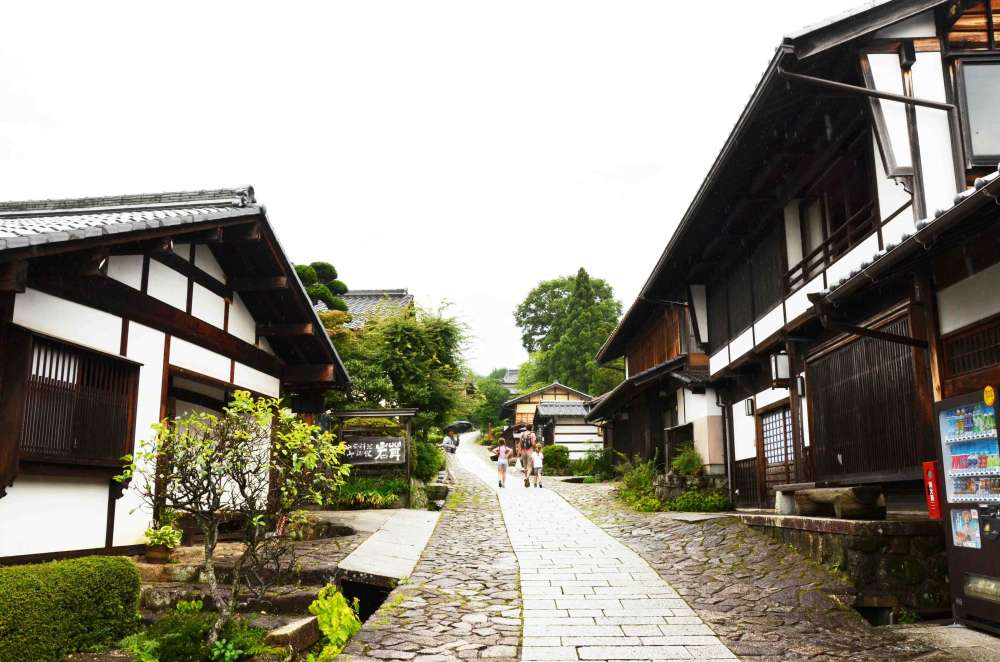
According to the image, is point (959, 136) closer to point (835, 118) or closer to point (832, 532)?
point (835, 118)

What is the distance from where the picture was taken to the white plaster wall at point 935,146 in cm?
966

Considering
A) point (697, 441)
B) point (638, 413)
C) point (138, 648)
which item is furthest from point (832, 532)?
point (638, 413)

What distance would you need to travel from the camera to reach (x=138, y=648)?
659 centimetres

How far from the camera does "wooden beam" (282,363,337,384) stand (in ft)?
52.6

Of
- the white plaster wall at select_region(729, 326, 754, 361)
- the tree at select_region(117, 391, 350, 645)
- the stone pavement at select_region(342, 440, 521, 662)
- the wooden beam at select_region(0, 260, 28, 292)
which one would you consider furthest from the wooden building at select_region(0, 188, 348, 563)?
the white plaster wall at select_region(729, 326, 754, 361)

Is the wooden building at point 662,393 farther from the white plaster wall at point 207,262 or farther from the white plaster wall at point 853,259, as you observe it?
the white plaster wall at point 207,262

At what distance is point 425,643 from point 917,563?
19.2ft

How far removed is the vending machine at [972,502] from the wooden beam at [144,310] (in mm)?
9918

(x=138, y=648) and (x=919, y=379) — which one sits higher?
(x=919, y=379)

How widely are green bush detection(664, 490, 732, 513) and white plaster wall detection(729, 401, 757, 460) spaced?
1174mm

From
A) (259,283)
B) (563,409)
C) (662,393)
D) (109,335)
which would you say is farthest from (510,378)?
(109,335)

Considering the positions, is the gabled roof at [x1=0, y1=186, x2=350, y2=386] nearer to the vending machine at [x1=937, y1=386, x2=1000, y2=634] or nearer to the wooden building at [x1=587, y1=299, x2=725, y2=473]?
the vending machine at [x1=937, y1=386, x2=1000, y2=634]

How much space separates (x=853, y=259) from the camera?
11641mm

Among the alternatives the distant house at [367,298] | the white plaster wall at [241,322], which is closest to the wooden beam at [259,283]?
the white plaster wall at [241,322]
